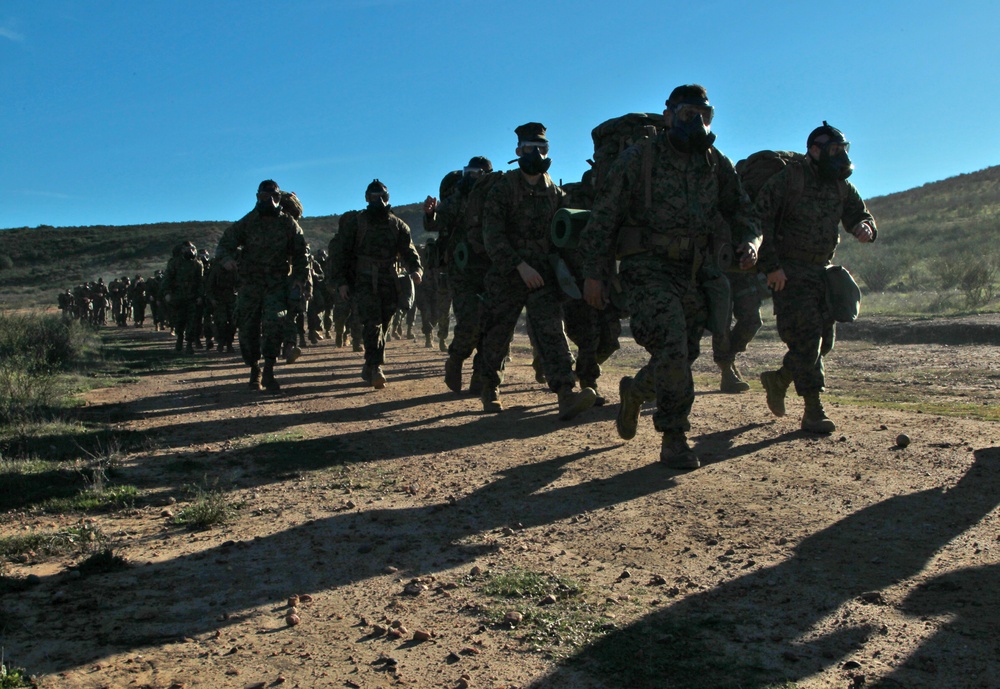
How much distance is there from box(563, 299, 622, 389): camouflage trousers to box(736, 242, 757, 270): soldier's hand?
8.56ft

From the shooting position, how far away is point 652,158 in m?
6.12

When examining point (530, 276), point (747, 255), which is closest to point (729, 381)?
point (530, 276)

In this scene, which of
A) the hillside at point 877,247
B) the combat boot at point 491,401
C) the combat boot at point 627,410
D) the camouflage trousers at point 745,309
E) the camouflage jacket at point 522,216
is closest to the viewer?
the combat boot at point 627,410

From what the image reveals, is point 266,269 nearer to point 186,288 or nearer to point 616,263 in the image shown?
point 616,263

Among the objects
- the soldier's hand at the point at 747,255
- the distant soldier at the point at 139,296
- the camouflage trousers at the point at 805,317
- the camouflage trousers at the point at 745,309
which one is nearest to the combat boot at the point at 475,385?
the camouflage trousers at the point at 745,309

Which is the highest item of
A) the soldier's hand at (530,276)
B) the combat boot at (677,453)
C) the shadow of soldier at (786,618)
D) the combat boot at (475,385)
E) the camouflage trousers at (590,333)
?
the soldier's hand at (530,276)

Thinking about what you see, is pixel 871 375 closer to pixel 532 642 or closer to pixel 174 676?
pixel 532 642

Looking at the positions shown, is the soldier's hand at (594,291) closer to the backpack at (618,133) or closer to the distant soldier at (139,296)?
the backpack at (618,133)

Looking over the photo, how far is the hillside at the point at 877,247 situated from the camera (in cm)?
2947

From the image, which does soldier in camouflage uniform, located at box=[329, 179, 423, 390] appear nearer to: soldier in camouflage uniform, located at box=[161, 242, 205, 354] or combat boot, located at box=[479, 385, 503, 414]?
combat boot, located at box=[479, 385, 503, 414]

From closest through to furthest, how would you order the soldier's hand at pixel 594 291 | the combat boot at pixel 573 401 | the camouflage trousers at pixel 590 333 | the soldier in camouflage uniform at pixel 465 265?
the soldier's hand at pixel 594 291
the combat boot at pixel 573 401
the camouflage trousers at pixel 590 333
the soldier in camouflage uniform at pixel 465 265

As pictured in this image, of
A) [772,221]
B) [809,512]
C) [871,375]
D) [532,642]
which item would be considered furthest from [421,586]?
[871,375]

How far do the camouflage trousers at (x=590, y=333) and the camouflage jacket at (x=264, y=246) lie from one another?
3858 mm

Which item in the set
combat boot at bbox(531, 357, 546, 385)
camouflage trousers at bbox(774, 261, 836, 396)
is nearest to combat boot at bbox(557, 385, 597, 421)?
camouflage trousers at bbox(774, 261, 836, 396)
